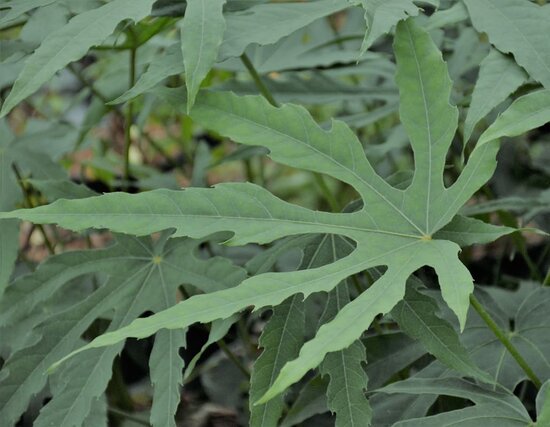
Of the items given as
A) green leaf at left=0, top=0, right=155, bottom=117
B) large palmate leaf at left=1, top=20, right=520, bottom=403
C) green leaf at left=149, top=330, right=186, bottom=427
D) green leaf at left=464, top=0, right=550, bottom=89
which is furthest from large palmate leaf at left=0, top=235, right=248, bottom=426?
green leaf at left=464, top=0, right=550, bottom=89

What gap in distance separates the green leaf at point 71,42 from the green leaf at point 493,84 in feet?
1.05

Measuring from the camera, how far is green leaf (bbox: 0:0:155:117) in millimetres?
776

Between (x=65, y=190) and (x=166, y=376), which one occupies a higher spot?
(x=65, y=190)

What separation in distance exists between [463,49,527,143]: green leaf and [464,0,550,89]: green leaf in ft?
0.04

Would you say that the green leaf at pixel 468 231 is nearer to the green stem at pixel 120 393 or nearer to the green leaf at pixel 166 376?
the green leaf at pixel 166 376

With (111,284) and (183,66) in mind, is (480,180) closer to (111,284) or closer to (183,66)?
(183,66)

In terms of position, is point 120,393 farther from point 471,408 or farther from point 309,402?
point 471,408

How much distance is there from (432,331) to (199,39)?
1.13 ft

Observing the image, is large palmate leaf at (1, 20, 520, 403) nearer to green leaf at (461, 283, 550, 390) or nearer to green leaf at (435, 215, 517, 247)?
green leaf at (435, 215, 517, 247)

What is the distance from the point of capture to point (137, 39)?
1041 mm

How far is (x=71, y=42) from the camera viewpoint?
806mm

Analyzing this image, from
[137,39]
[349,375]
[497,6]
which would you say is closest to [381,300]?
[349,375]

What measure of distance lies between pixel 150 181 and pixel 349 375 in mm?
523

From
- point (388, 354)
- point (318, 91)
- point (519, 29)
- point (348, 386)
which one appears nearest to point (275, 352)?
point (348, 386)
